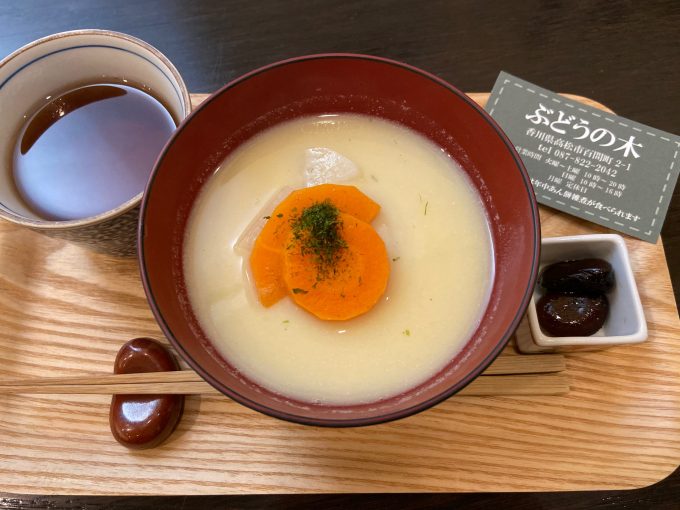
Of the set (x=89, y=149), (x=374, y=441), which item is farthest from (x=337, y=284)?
(x=89, y=149)

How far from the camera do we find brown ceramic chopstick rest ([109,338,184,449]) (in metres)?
1.10

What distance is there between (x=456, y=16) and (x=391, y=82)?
0.82 m

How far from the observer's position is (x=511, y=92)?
58.1 inches

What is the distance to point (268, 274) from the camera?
115cm

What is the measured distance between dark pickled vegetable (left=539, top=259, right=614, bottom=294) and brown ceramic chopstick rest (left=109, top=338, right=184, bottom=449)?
3.03 ft

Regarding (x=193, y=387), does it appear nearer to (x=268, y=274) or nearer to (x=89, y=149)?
(x=268, y=274)

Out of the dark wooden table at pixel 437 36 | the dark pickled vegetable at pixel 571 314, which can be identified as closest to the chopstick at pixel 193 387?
the dark pickled vegetable at pixel 571 314

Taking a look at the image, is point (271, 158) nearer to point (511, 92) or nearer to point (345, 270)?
point (345, 270)

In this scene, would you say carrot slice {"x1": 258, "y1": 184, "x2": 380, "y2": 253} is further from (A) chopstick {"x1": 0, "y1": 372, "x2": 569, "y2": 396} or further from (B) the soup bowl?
(A) chopstick {"x1": 0, "y1": 372, "x2": 569, "y2": 396}

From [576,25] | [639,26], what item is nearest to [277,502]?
[576,25]

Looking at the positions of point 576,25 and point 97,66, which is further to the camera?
point 576,25

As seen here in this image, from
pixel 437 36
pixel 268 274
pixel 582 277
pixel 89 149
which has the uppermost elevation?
pixel 437 36

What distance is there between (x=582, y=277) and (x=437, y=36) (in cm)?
104

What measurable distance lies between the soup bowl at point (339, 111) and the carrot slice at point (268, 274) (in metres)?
0.16
